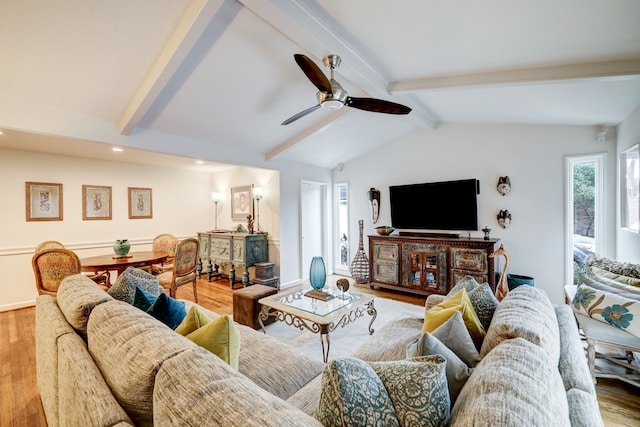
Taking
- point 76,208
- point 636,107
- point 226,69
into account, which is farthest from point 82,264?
point 636,107

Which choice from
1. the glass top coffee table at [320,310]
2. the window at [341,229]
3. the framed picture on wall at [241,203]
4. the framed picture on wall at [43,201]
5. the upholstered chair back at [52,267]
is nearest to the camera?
the glass top coffee table at [320,310]

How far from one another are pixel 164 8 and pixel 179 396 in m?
2.23

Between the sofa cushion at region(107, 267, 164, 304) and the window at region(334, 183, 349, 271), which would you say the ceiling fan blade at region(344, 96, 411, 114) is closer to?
the sofa cushion at region(107, 267, 164, 304)

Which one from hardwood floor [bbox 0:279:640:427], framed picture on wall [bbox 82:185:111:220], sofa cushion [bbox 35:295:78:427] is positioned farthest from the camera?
framed picture on wall [bbox 82:185:111:220]

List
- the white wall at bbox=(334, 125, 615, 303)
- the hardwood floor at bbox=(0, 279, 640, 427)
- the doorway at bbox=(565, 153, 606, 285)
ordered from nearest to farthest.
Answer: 1. the hardwood floor at bbox=(0, 279, 640, 427)
2. the doorway at bbox=(565, 153, 606, 285)
3. the white wall at bbox=(334, 125, 615, 303)

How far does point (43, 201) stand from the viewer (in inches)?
161

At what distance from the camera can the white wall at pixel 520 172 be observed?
357 cm

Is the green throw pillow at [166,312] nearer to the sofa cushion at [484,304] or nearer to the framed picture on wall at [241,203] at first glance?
the sofa cushion at [484,304]

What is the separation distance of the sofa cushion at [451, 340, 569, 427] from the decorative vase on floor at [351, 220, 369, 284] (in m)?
4.04

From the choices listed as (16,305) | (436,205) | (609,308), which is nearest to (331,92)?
(609,308)

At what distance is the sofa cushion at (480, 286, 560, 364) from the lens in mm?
1109

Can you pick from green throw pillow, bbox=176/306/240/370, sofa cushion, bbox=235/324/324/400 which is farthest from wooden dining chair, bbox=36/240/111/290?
green throw pillow, bbox=176/306/240/370

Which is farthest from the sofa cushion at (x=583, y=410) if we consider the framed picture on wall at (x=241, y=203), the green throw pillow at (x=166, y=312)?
the framed picture on wall at (x=241, y=203)

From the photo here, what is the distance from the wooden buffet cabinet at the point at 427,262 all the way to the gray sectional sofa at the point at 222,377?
2.21 metres
